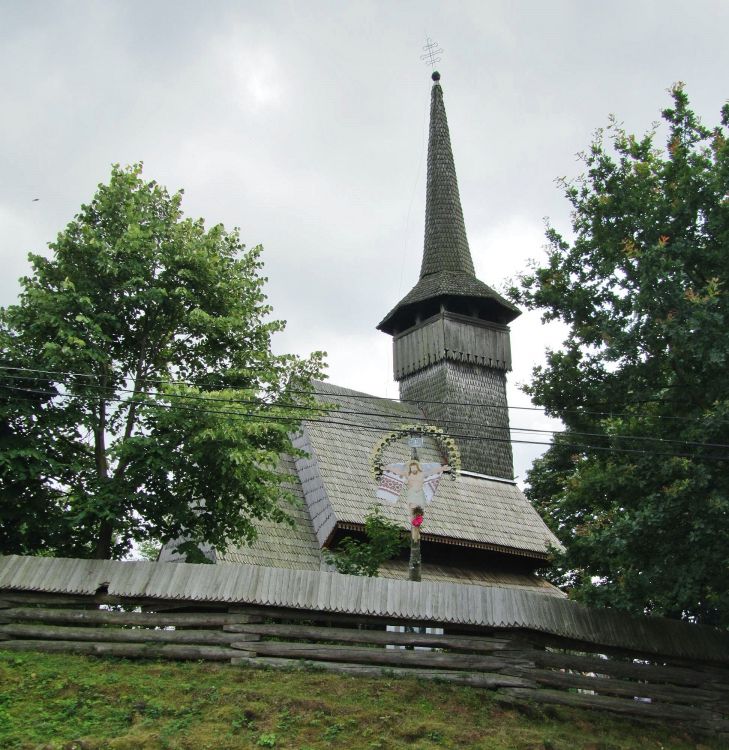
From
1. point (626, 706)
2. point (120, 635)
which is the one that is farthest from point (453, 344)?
point (120, 635)

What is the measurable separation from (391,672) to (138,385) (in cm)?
695

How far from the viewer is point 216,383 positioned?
52.4 ft

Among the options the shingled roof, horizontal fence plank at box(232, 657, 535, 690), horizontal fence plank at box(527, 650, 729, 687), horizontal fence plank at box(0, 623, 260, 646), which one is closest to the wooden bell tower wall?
the shingled roof

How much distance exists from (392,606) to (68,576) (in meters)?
4.94

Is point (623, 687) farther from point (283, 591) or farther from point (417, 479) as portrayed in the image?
point (283, 591)

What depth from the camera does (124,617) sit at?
1286 centimetres

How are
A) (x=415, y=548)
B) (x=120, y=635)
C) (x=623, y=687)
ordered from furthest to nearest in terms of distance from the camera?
(x=415, y=548) < (x=623, y=687) < (x=120, y=635)

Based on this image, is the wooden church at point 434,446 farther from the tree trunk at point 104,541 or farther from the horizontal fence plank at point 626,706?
the horizontal fence plank at point 626,706

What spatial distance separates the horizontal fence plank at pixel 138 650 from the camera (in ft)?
40.9

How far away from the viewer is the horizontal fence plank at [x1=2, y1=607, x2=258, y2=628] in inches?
505

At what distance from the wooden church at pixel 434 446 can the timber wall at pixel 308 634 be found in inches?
254

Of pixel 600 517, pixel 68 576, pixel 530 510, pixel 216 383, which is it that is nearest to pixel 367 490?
pixel 530 510

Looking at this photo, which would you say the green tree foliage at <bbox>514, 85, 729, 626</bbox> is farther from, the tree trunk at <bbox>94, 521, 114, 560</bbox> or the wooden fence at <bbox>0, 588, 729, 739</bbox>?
the tree trunk at <bbox>94, 521, 114, 560</bbox>

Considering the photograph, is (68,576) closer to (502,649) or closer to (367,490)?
(502,649)
